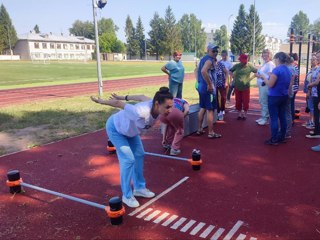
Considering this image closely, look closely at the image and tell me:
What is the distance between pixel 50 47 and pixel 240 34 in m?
56.3

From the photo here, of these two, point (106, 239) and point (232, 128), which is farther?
point (232, 128)

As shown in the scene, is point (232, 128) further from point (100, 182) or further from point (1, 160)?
point (1, 160)

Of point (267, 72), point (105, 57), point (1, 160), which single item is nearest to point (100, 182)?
point (1, 160)

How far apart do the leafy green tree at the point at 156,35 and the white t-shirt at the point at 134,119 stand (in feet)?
307

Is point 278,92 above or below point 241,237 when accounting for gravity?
above


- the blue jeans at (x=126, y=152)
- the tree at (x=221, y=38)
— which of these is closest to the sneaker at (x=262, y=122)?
the blue jeans at (x=126, y=152)

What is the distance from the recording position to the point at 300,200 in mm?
4379

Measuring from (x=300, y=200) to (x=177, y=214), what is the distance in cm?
166

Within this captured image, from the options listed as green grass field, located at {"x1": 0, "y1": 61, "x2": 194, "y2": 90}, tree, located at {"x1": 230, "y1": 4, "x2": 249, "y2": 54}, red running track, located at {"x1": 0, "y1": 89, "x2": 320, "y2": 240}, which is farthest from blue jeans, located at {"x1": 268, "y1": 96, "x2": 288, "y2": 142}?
tree, located at {"x1": 230, "y1": 4, "x2": 249, "y2": 54}

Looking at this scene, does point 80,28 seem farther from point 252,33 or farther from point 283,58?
point 283,58

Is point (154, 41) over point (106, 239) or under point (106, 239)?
over

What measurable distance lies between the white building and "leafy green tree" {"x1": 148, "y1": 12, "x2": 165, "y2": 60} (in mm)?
20006

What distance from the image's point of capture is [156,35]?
96.8 meters

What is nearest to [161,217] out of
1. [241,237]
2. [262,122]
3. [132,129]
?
[241,237]
